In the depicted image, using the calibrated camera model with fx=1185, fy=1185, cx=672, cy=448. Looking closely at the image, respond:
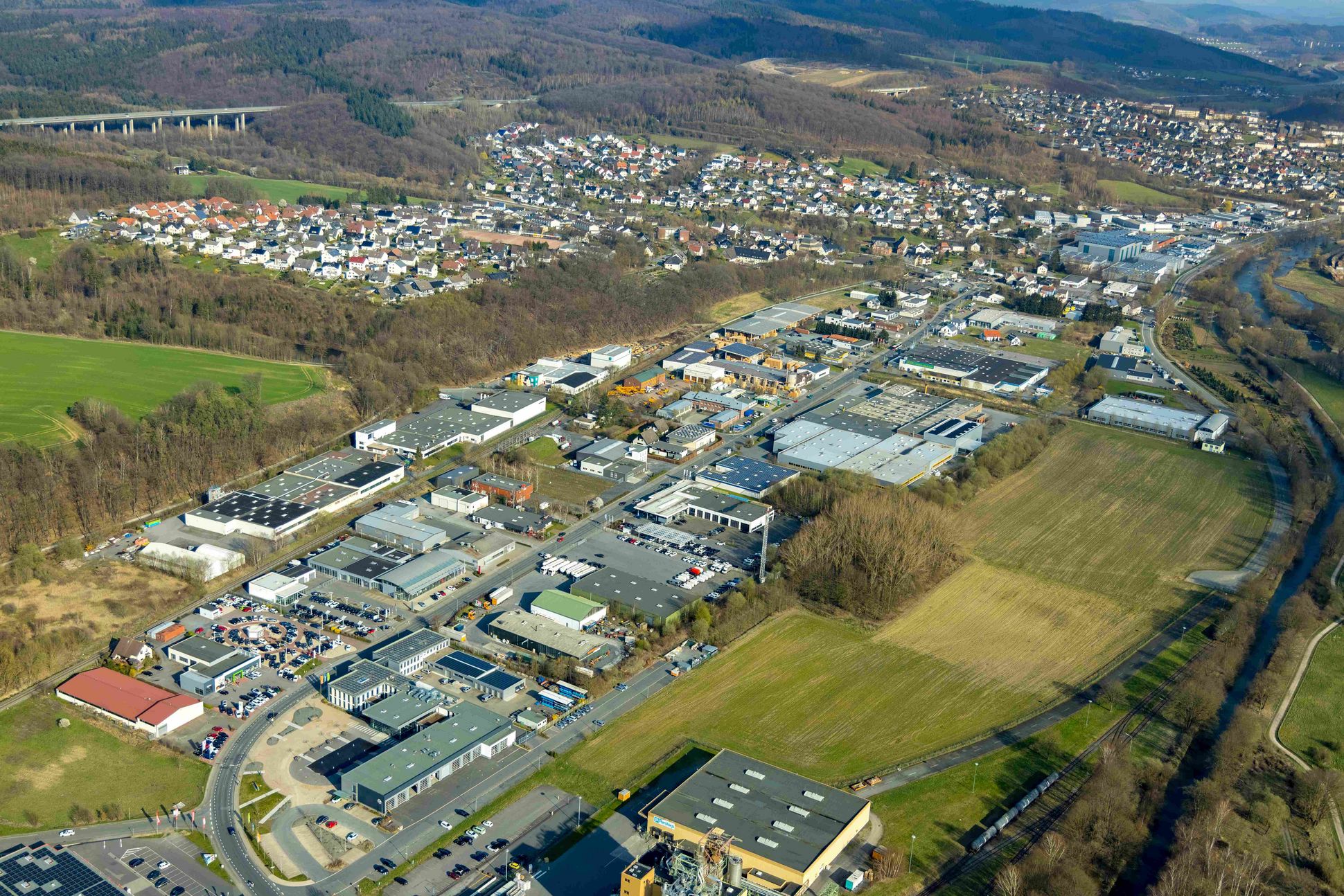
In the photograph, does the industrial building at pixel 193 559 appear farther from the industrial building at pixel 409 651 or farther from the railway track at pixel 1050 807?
the railway track at pixel 1050 807

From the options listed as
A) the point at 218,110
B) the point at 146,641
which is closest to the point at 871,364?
the point at 146,641

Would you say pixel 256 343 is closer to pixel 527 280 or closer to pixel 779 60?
pixel 527 280

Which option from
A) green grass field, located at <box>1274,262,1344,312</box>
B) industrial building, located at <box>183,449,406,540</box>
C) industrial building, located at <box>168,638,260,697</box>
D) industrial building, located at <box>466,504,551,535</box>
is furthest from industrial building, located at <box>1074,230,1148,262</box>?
industrial building, located at <box>168,638,260,697</box>

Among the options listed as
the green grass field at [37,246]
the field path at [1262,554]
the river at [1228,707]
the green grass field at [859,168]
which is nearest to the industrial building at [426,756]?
the river at [1228,707]

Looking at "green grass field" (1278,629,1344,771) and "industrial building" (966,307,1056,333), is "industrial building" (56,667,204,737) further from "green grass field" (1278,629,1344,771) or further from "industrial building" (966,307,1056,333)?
"industrial building" (966,307,1056,333)

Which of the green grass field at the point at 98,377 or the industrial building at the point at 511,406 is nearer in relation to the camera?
the green grass field at the point at 98,377

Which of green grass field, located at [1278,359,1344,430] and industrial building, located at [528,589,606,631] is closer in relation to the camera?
industrial building, located at [528,589,606,631]
